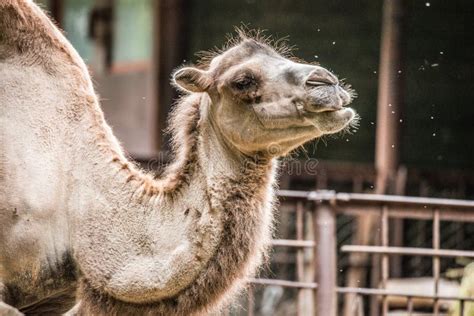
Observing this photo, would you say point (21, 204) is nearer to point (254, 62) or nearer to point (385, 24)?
point (254, 62)

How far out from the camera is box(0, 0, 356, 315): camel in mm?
4820

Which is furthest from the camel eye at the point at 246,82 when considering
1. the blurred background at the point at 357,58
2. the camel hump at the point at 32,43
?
the blurred background at the point at 357,58

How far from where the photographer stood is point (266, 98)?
4.89 meters

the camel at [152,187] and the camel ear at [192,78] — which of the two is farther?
the camel ear at [192,78]

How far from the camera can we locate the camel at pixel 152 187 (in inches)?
190

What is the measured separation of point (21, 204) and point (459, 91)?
9724mm

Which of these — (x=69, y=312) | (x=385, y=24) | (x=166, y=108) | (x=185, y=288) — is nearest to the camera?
(x=185, y=288)

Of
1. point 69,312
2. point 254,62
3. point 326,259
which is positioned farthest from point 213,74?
point 326,259

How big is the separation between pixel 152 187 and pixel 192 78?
558 mm

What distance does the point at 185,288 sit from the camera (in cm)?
482

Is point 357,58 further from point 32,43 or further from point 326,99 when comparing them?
point 326,99

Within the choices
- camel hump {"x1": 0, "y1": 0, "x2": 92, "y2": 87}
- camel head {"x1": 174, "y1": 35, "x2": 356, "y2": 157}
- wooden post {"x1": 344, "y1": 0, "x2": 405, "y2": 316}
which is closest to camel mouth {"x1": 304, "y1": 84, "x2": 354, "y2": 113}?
camel head {"x1": 174, "y1": 35, "x2": 356, "y2": 157}

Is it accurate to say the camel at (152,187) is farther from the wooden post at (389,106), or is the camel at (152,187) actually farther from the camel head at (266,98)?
the wooden post at (389,106)

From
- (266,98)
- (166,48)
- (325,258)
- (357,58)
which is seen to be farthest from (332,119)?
(357,58)
